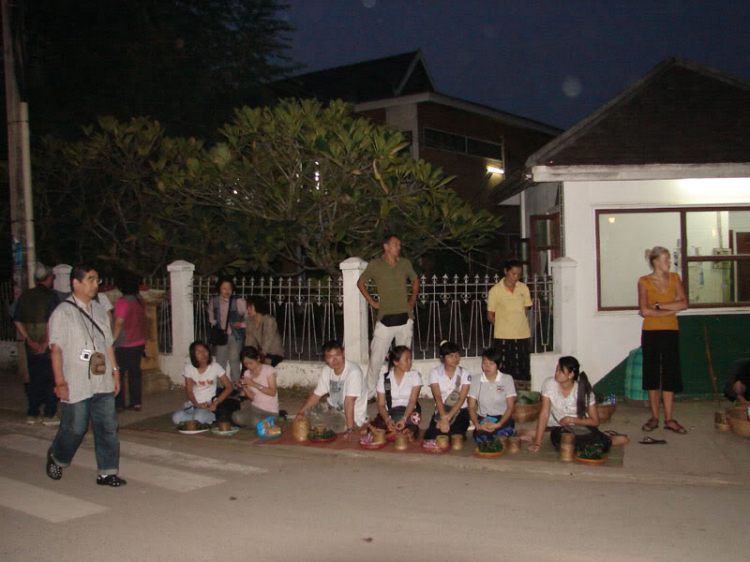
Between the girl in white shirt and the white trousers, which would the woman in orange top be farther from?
the white trousers

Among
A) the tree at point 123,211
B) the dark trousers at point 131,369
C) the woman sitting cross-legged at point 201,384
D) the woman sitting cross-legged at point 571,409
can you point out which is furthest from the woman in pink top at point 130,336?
the woman sitting cross-legged at point 571,409

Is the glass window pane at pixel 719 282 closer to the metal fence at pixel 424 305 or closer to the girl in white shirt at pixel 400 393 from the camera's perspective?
the metal fence at pixel 424 305

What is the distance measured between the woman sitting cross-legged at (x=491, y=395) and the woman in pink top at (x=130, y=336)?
4373 mm

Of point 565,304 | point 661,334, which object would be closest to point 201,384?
point 565,304

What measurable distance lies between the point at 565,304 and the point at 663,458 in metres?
3.11

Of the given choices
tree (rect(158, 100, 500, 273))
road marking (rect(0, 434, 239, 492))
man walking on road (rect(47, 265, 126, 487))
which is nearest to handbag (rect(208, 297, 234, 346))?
tree (rect(158, 100, 500, 273))

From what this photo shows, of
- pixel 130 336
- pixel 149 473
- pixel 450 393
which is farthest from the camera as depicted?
pixel 130 336

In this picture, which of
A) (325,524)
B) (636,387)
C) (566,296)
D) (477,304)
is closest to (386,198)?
(477,304)

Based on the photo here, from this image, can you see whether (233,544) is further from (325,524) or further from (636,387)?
(636,387)

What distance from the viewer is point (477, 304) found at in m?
10.1

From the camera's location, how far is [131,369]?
9.23 m

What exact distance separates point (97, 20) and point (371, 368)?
39.0 feet

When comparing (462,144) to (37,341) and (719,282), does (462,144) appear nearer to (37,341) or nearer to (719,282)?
(719,282)

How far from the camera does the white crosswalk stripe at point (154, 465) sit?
20.0 feet
